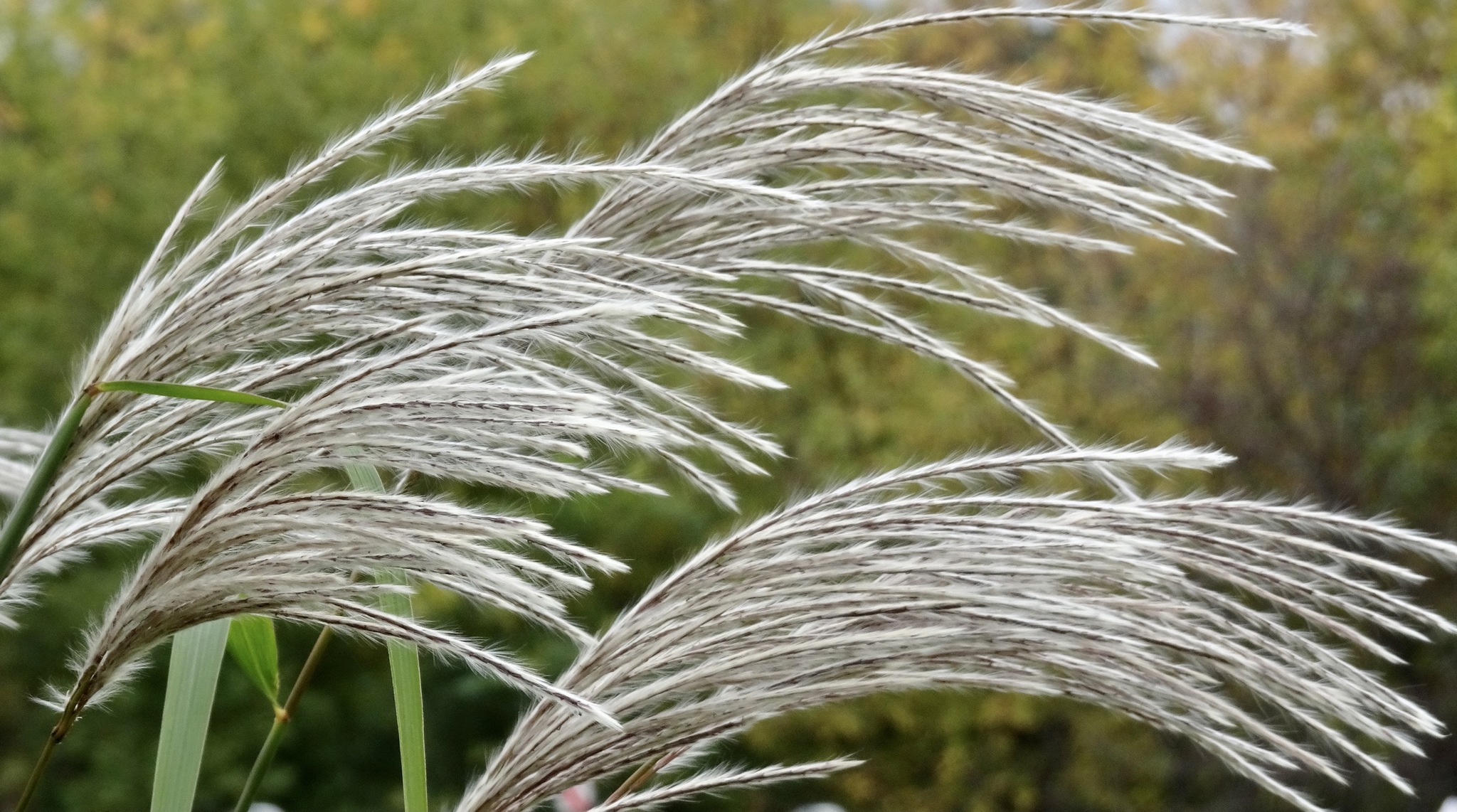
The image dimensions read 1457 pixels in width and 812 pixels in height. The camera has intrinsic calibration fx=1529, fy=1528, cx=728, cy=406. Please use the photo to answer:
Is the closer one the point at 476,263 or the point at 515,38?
the point at 476,263

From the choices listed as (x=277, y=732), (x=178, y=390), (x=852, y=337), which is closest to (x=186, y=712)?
(x=277, y=732)

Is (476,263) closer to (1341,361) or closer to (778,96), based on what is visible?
(778,96)

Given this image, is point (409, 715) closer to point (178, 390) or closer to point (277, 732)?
point (277, 732)

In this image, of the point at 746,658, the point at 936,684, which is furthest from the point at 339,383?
the point at 936,684

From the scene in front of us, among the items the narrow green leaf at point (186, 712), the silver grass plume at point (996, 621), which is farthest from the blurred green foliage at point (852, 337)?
the silver grass plume at point (996, 621)

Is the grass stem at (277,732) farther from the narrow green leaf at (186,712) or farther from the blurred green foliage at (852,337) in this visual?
the blurred green foliage at (852,337)

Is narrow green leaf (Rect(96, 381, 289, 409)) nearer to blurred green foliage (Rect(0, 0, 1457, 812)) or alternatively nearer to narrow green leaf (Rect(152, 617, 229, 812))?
narrow green leaf (Rect(152, 617, 229, 812))
